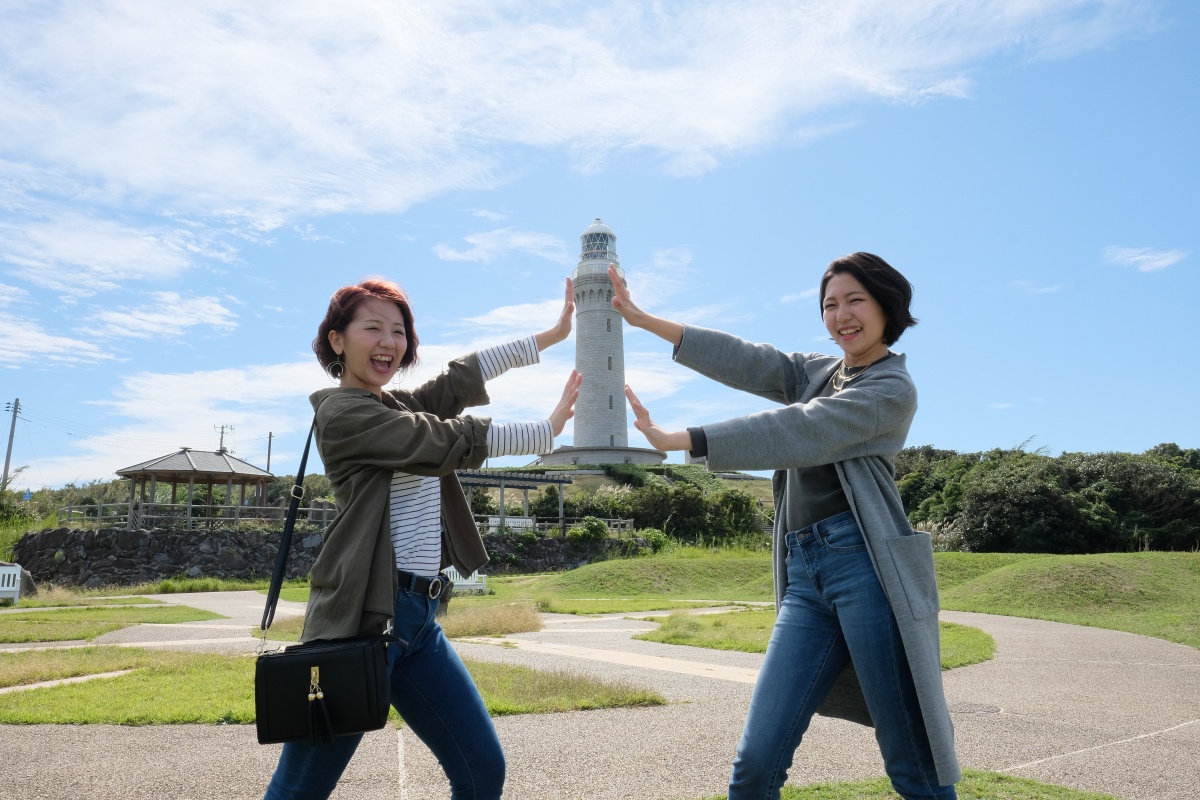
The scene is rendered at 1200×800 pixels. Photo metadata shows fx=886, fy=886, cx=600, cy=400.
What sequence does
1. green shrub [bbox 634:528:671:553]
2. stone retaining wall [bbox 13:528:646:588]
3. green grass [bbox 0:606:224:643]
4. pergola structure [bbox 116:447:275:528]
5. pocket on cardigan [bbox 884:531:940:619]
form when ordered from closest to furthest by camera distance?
pocket on cardigan [bbox 884:531:940:619], green grass [bbox 0:606:224:643], stone retaining wall [bbox 13:528:646:588], pergola structure [bbox 116:447:275:528], green shrub [bbox 634:528:671:553]

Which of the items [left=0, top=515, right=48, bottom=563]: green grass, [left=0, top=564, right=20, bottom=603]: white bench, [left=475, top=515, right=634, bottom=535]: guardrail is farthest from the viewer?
[left=475, top=515, right=634, bottom=535]: guardrail

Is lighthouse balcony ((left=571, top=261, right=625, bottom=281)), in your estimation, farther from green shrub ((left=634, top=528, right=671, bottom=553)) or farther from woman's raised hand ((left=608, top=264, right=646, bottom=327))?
woman's raised hand ((left=608, top=264, right=646, bottom=327))

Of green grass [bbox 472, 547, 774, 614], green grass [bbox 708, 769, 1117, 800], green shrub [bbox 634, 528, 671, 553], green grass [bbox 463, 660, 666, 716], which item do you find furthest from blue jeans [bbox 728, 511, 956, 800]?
green shrub [bbox 634, 528, 671, 553]

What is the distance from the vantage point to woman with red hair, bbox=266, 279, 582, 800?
2365mm

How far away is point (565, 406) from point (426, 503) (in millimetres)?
513

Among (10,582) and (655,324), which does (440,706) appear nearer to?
(655,324)

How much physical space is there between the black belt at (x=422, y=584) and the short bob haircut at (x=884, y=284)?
159cm

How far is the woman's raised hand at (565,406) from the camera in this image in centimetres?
267

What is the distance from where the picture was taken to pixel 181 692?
6484mm

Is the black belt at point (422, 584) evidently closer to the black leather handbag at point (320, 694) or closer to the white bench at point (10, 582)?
the black leather handbag at point (320, 694)

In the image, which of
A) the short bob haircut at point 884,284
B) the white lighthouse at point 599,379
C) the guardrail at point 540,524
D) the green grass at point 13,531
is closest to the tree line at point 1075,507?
the guardrail at point 540,524

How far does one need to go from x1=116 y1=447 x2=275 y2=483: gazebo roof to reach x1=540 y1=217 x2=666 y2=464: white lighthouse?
25.2 m

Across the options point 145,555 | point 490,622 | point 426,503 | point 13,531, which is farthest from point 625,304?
point 13,531

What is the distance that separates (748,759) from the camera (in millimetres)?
2475
